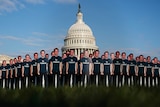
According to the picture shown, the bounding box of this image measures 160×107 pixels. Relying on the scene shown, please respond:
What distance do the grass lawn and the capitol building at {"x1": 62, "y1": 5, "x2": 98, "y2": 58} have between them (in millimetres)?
131472

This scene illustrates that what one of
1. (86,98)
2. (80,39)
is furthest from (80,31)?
(86,98)

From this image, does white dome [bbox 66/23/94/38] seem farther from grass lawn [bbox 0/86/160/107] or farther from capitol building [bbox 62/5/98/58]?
grass lawn [bbox 0/86/160/107]

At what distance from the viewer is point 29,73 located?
49.3 ft

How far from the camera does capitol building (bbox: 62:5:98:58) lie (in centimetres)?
13738

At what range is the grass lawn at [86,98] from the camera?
2564 millimetres

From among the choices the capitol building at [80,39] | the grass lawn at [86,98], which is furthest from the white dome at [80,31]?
the grass lawn at [86,98]

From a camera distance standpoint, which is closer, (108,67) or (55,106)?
(55,106)

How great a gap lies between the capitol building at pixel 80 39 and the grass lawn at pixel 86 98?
431 ft

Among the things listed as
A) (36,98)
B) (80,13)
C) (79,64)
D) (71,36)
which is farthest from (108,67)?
(80,13)

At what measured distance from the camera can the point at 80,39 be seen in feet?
459

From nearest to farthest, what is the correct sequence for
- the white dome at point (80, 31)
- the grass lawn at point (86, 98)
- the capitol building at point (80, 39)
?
the grass lawn at point (86, 98), the capitol building at point (80, 39), the white dome at point (80, 31)

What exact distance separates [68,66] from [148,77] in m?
4.60

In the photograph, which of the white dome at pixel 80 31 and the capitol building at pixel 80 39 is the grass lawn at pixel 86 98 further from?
the white dome at pixel 80 31

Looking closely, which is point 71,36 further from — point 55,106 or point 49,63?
point 55,106
